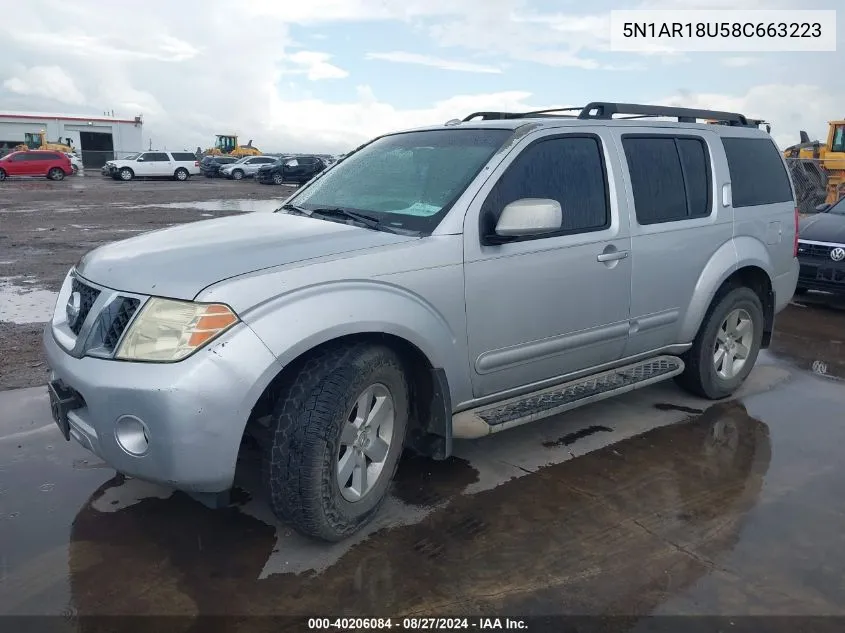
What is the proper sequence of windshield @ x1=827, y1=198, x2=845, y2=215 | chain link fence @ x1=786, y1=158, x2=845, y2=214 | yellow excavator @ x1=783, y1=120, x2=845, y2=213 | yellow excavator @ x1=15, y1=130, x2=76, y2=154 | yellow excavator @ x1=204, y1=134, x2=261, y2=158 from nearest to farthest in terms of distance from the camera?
windshield @ x1=827, y1=198, x2=845, y2=215 → yellow excavator @ x1=783, y1=120, x2=845, y2=213 → chain link fence @ x1=786, y1=158, x2=845, y2=214 → yellow excavator @ x1=15, y1=130, x2=76, y2=154 → yellow excavator @ x1=204, y1=134, x2=261, y2=158

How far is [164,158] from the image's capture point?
128ft

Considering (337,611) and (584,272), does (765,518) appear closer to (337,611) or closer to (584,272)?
(584,272)

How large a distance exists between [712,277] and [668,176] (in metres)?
0.74

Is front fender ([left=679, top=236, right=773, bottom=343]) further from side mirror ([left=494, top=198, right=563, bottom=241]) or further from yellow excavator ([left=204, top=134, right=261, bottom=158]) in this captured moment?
yellow excavator ([left=204, top=134, right=261, bottom=158])

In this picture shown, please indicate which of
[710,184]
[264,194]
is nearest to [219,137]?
[264,194]

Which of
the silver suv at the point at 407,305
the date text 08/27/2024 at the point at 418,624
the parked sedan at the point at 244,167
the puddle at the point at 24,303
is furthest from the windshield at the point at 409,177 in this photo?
the parked sedan at the point at 244,167

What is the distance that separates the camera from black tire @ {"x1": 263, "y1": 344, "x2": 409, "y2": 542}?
116 inches

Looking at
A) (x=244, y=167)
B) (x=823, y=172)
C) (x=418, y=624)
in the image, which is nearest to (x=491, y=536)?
(x=418, y=624)

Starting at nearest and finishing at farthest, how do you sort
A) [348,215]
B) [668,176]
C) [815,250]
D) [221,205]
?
[348,215], [668,176], [815,250], [221,205]

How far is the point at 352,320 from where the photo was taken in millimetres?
3031

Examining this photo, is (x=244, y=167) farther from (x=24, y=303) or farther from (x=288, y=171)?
(x=24, y=303)

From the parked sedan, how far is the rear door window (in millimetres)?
38955

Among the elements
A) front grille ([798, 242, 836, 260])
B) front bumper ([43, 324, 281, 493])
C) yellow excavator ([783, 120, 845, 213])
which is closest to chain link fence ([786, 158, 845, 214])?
yellow excavator ([783, 120, 845, 213])

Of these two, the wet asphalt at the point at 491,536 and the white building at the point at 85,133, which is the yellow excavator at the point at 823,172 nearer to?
the wet asphalt at the point at 491,536
